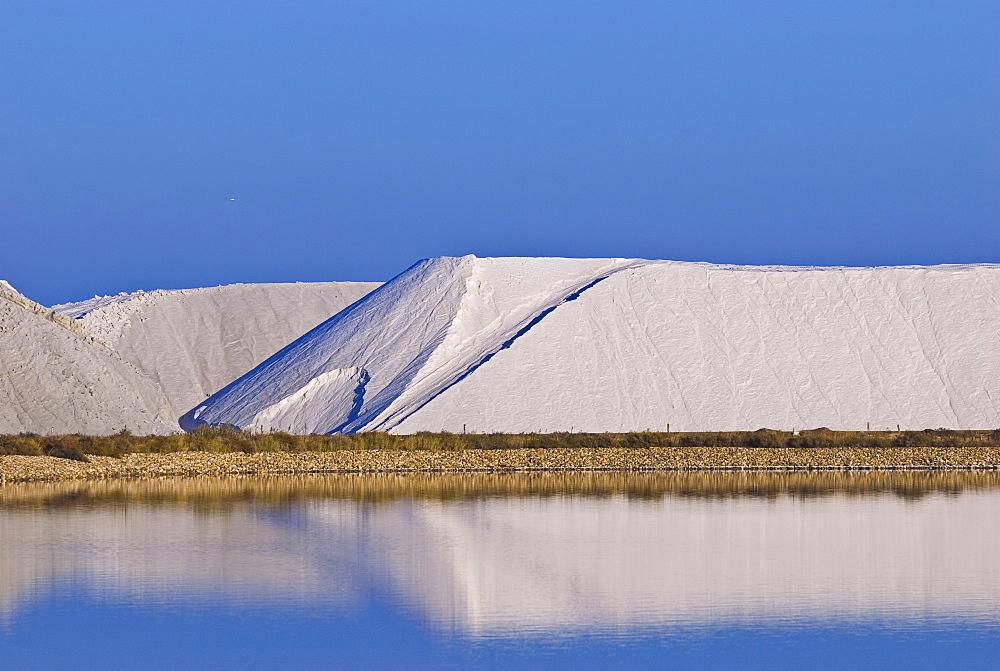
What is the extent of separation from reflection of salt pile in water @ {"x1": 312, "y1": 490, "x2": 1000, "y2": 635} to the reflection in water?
35mm

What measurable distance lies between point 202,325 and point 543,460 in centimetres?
3424

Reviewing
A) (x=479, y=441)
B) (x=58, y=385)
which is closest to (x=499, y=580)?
(x=479, y=441)

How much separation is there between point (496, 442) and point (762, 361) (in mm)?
10784

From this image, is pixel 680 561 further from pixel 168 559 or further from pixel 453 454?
pixel 453 454

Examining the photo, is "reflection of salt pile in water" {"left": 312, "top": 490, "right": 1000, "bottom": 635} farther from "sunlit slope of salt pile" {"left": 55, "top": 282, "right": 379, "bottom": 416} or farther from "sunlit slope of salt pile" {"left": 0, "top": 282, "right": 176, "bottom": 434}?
"sunlit slope of salt pile" {"left": 55, "top": 282, "right": 379, "bottom": 416}

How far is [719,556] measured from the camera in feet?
46.6

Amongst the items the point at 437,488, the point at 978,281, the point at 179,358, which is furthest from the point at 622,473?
the point at 179,358

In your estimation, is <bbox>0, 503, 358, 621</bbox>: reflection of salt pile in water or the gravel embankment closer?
<bbox>0, 503, 358, 621</bbox>: reflection of salt pile in water

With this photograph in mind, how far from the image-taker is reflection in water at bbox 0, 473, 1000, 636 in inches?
449

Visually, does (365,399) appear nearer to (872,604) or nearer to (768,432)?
(768,432)

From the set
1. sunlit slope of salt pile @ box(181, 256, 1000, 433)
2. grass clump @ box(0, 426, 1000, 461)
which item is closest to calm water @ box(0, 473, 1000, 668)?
grass clump @ box(0, 426, 1000, 461)

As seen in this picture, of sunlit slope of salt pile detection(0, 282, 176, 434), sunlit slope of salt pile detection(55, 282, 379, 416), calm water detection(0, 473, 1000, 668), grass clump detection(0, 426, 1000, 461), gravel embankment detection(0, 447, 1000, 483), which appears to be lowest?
calm water detection(0, 473, 1000, 668)

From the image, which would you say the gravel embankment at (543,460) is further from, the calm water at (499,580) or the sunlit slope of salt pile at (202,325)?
the sunlit slope of salt pile at (202,325)

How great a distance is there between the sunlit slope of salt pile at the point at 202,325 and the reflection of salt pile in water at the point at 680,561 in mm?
38337
